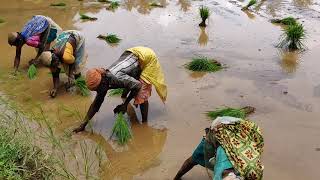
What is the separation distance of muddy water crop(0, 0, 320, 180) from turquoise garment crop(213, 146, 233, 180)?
3.49ft

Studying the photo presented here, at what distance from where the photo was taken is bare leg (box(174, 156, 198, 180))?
12.6ft

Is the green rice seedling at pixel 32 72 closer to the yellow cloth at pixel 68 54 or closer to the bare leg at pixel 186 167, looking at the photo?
the yellow cloth at pixel 68 54

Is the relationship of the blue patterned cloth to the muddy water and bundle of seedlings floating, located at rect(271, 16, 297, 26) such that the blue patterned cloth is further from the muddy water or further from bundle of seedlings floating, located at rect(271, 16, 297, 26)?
bundle of seedlings floating, located at rect(271, 16, 297, 26)

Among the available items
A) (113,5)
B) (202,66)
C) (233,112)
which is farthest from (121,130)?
(113,5)

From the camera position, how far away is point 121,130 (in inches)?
188

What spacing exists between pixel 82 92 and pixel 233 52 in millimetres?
2933

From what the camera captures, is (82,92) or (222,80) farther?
(222,80)

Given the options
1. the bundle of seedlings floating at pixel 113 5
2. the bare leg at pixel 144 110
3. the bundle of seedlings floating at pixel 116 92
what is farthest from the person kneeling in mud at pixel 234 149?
the bundle of seedlings floating at pixel 113 5

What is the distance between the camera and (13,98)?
19.5 ft

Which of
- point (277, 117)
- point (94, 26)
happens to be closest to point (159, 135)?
point (277, 117)

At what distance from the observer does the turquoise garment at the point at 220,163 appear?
3078 mm

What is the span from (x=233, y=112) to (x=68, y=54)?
7.56 ft

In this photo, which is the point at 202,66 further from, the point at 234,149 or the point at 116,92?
the point at 234,149

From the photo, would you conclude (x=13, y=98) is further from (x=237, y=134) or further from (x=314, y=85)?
(x=314, y=85)
